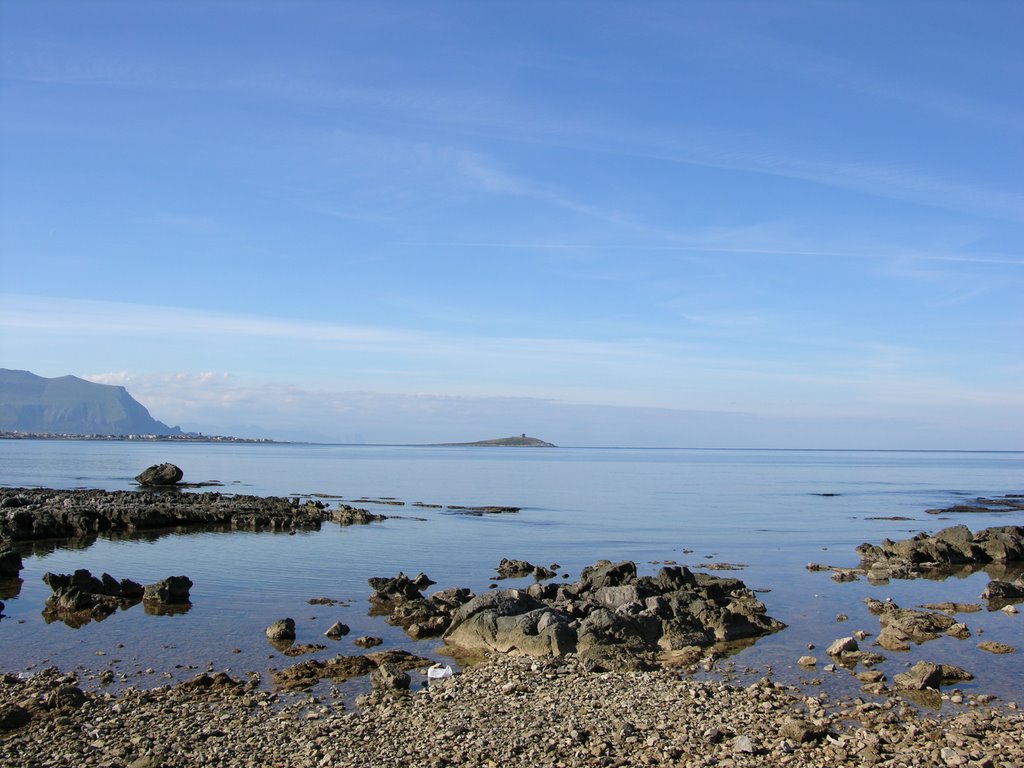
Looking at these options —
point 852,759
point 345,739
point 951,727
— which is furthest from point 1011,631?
point 345,739

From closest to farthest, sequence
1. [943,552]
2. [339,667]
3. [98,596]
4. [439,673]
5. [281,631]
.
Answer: [439,673], [339,667], [281,631], [98,596], [943,552]

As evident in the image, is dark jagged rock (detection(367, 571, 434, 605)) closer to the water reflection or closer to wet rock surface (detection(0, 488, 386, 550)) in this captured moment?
the water reflection

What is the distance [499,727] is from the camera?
13656mm

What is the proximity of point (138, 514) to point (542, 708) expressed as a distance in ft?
133

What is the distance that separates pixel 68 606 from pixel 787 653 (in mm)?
19672

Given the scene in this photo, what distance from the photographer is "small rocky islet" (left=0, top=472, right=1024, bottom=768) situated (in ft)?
40.9

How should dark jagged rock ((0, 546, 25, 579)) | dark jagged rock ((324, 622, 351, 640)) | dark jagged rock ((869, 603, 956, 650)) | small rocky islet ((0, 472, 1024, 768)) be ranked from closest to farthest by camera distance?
small rocky islet ((0, 472, 1024, 768))
dark jagged rock ((869, 603, 956, 650))
dark jagged rock ((324, 622, 351, 640))
dark jagged rock ((0, 546, 25, 579))

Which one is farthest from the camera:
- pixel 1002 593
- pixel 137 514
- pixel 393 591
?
pixel 137 514

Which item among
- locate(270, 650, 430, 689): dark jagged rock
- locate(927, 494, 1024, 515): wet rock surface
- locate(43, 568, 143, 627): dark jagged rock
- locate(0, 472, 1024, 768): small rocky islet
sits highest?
locate(0, 472, 1024, 768): small rocky islet

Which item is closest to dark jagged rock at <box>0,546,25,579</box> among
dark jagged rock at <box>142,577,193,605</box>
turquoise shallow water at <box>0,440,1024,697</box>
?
turquoise shallow water at <box>0,440,1024,697</box>

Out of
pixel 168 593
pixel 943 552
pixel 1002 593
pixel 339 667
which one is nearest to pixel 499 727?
pixel 339 667

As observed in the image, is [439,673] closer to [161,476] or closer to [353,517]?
[353,517]

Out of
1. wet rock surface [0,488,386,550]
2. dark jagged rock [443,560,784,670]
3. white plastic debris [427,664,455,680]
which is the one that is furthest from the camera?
wet rock surface [0,488,386,550]

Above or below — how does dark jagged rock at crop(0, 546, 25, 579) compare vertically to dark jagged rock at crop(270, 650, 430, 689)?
below
